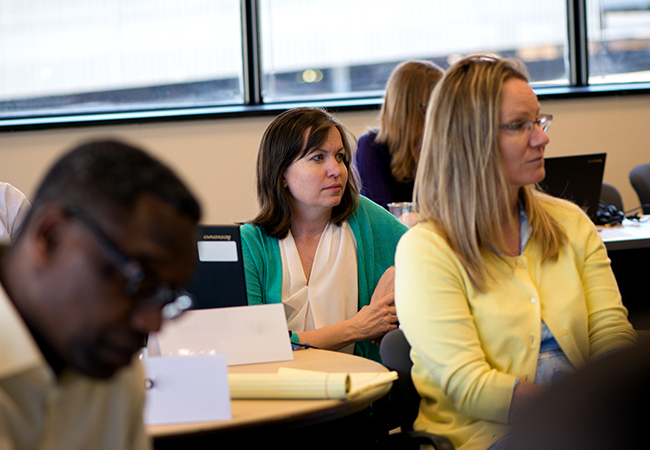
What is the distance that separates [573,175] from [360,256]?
4.14ft

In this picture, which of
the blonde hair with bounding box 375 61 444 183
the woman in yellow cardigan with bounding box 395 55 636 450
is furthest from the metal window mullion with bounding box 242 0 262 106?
the woman in yellow cardigan with bounding box 395 55 636 450

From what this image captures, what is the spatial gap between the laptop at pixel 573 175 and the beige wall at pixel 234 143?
6.61 ft

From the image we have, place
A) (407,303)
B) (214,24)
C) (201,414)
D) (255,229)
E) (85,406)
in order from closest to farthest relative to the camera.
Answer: (85,406) < (201,414) < (407,303) < (255,229) < (214,24)

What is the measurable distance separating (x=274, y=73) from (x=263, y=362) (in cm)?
367

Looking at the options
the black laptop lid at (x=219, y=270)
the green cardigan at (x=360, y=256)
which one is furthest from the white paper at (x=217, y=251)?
the green cardigan at (x=360, y=256)

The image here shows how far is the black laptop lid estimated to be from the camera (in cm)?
186

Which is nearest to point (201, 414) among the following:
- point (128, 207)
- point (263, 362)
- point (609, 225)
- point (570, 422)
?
point (263, 362)

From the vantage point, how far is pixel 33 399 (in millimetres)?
854

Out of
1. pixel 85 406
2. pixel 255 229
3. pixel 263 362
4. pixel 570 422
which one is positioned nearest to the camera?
pixel 570 422

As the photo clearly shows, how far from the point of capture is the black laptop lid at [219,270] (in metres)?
1.86

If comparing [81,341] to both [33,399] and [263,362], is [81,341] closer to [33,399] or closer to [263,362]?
[33,399]

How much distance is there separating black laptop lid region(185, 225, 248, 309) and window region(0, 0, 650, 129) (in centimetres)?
316

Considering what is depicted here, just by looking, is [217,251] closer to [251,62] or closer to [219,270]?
[219,270]

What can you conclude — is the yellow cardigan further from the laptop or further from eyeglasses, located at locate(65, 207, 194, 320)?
the laptop
